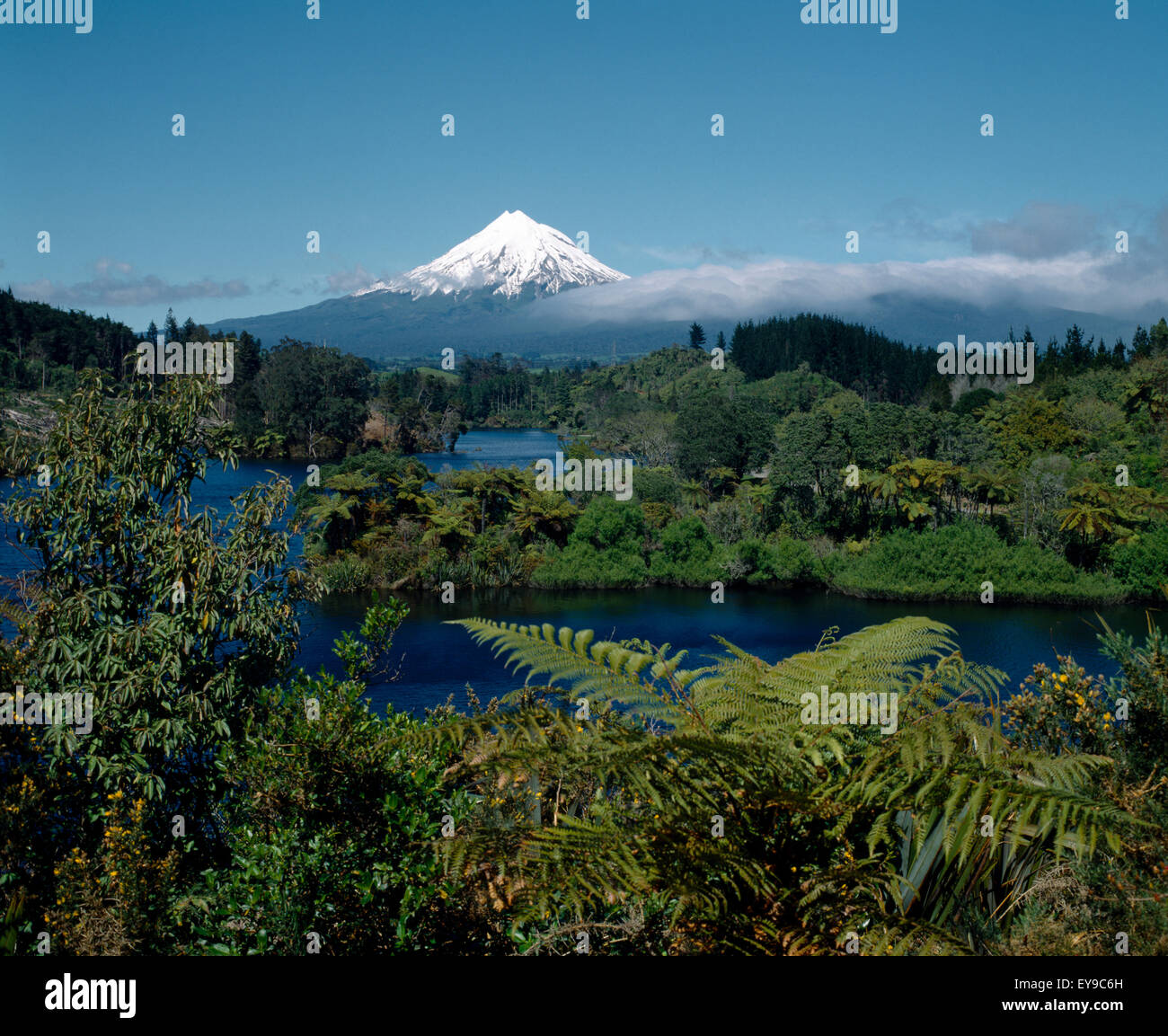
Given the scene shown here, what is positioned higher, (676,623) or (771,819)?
(771,819)

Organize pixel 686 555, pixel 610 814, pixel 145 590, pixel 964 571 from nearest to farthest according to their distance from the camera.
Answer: pixel 610 814, pixel 145 590, pixel 964 571, pixel 686 555

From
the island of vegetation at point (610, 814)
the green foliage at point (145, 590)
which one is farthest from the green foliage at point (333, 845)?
the green foliage at point (145, 590)

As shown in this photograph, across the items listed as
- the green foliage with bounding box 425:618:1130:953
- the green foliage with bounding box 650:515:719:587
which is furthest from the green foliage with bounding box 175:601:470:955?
the green foliage with bounding box 650:515:719:587

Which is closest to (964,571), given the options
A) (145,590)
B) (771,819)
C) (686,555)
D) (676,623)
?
(686,555)

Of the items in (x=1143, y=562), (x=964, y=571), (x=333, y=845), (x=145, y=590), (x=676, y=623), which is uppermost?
(x=145, y=590)

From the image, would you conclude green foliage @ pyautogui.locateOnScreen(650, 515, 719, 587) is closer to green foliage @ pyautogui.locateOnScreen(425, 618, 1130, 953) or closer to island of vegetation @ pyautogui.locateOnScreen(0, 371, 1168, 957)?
island of vegetation @ pyautogui.locateOnScreen(0, 371, 1168, 957)

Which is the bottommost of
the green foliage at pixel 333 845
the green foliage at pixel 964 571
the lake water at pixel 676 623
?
the lake water at pixel 676 623

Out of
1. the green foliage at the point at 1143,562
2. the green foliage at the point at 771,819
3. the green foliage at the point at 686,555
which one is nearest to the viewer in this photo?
the green foliage at the point at 771,819

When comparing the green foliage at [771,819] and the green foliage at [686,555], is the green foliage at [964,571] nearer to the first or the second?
the green foliage at [686,555]

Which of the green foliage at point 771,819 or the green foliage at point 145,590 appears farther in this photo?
the green foliage at point 145,590

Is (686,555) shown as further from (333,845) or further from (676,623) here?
(333,845)
